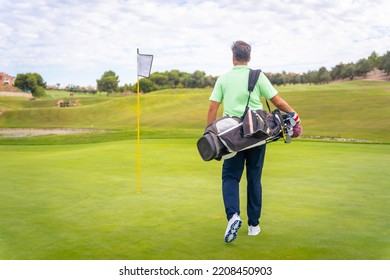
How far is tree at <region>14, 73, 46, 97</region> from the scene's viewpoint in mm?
26327

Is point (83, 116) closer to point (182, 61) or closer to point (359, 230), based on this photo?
point (182, 61)

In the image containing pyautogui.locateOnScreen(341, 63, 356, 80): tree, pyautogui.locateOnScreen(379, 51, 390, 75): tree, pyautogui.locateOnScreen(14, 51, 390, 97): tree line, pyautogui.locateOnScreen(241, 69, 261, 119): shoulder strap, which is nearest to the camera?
pyautogui.locateOnScreen(241, 69, 261, 119): shoulder strap

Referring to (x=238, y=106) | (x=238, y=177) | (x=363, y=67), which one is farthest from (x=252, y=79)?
(x=363, y=67)

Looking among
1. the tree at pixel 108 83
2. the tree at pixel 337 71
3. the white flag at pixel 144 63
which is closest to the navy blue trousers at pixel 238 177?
the white flag at pixel 144 63

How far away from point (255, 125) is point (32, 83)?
83.8ft

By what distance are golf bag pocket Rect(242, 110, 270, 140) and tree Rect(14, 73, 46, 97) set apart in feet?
76.9

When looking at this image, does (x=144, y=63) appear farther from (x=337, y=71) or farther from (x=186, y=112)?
(x=186, y=112)

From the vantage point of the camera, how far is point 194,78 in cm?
3073

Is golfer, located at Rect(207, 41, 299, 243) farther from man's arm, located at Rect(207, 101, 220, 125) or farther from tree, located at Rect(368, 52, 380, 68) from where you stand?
tree, located at Rect(368, 52, 380, 68)

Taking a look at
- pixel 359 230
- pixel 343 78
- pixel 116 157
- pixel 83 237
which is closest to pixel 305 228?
pixel 359 230

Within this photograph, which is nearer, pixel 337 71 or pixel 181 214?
pixel 181 214

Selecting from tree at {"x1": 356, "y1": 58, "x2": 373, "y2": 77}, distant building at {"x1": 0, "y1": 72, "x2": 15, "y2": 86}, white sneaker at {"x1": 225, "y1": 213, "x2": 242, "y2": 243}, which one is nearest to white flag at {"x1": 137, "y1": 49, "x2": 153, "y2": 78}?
white sneaker at {"x1": 225, "y1": 213, "x2": 242, "y2": 243}

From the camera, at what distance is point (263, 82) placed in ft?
13.7
